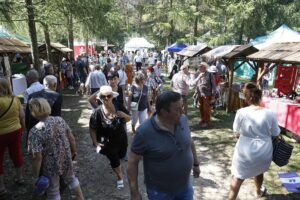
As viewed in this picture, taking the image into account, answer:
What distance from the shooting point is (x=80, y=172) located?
5.85 meters

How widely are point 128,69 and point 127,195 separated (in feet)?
33.3

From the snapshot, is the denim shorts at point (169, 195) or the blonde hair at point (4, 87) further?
the blonde hair at point (4, 87)

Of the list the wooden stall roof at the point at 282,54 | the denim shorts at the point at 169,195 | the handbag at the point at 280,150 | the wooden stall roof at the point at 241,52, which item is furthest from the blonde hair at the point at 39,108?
the wooden stall roof at the point at 241,52

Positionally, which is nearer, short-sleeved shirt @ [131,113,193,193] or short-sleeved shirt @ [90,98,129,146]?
short-sleeved shirt @ [131,113,193,193]

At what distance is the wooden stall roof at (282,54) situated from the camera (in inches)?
279

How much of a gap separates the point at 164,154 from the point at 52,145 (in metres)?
1.57

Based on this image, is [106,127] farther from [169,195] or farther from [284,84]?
[284,84]

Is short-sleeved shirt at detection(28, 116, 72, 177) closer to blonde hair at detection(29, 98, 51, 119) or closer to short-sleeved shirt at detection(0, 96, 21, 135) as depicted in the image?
blonde hair at detection(29, 98, 51, 119)

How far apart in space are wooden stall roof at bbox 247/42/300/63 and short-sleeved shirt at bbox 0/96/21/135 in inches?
221

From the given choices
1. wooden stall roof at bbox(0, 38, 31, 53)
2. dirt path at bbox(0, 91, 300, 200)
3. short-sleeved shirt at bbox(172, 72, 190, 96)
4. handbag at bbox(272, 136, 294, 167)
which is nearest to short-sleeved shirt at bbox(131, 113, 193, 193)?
handbag at bbox(272, 136, 294, 167)

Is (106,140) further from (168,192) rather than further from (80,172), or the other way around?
(168,192)

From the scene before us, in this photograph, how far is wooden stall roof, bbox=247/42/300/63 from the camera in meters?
7.08

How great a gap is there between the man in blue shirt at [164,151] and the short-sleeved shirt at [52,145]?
1.25 metres

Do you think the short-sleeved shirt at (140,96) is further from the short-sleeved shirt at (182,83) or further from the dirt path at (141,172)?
the short-sleeved shirt at (182,83)
